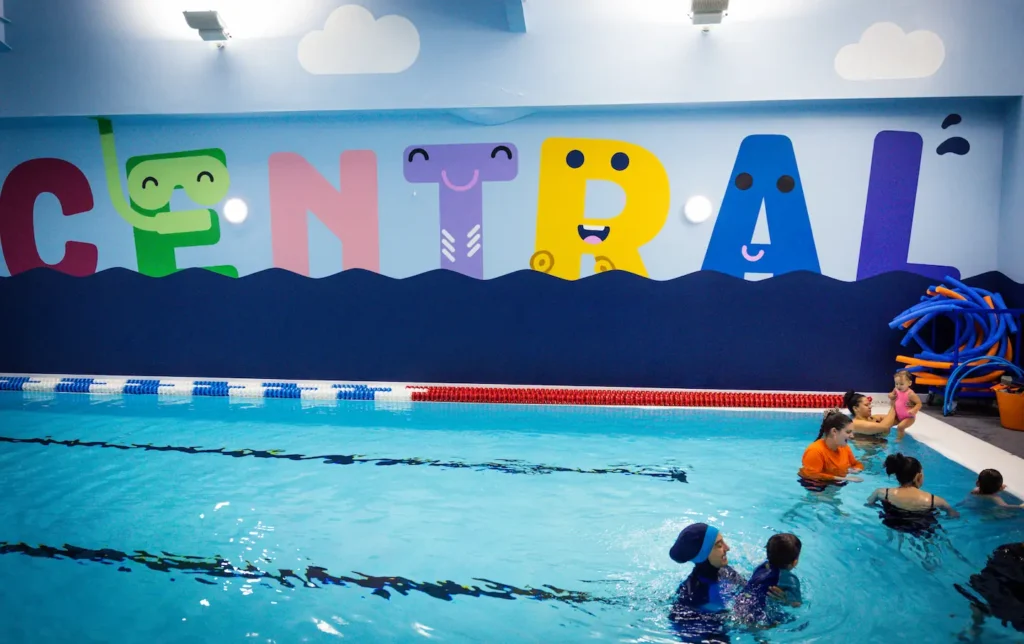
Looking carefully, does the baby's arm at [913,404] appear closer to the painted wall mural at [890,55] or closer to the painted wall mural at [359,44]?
the painted wall mural at [890,55]

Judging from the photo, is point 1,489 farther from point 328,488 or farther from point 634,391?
point 634,391

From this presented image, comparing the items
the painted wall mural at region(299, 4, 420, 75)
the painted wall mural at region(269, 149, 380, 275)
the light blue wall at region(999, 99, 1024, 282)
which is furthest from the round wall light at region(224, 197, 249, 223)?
the light blue wall at region(999, 99, 1024, 282)

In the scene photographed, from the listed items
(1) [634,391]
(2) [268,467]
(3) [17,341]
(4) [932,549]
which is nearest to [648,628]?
(4) [932,549]

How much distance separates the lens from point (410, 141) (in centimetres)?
775

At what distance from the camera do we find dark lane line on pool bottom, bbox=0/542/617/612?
11.5 feet

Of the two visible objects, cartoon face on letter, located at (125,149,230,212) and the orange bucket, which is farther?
cartoon face on letter, located at (125,149,230,212)

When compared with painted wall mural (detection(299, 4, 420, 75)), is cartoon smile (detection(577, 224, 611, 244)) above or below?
below

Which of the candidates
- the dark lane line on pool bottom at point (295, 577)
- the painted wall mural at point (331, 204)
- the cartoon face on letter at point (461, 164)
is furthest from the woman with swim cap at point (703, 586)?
the painted wall mural at point (331, 204)

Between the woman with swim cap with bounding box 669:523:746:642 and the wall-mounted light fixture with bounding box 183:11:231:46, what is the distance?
6380 mm

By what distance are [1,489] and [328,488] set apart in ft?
7.06

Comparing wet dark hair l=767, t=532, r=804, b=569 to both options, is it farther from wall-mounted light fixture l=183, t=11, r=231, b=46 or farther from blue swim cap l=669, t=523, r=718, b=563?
wall-mounted light fixture l=183, t=11, r=231, b=46

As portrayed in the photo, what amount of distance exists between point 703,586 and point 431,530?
1723mm

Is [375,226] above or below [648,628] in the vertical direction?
above

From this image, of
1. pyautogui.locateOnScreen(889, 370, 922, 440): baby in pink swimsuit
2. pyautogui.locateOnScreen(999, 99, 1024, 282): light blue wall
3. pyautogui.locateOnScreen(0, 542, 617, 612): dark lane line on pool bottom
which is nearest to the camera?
pyautogui.locateOnScreen(0, 542, 617, 612): dark lane line on pool bottom
